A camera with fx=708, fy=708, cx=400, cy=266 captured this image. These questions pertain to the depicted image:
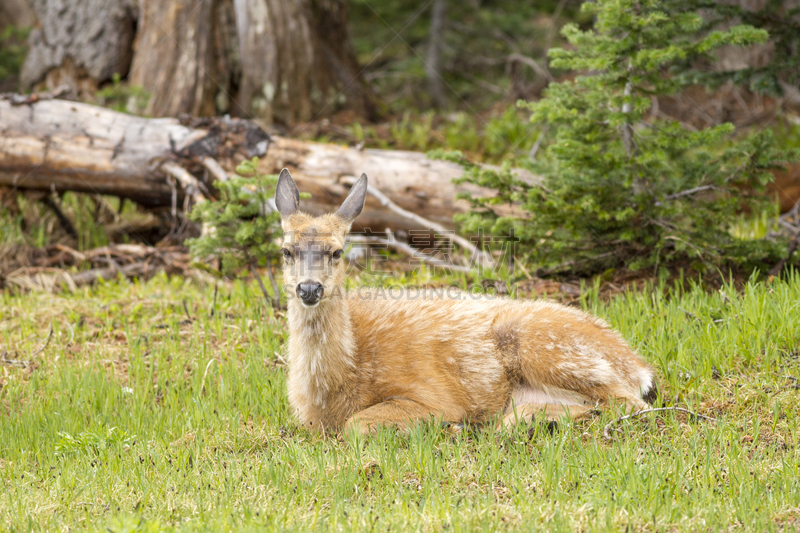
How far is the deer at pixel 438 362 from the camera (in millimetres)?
4777

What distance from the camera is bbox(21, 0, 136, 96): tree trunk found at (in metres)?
12.1

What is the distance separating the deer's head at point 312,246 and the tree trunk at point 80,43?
8.32 meters

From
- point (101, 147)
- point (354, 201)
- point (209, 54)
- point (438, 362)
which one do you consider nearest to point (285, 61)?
point (209, 54)

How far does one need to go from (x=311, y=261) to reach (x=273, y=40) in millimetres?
7625

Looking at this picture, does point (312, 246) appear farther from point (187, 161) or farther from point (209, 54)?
point (209, 54)

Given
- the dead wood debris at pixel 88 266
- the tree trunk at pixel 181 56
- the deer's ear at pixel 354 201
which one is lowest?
the dead wood debris at pixel 88 266

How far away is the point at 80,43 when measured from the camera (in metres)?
12.1

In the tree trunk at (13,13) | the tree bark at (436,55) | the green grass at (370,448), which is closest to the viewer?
the green grass at (370,448)

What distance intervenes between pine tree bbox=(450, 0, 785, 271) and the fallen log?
1.92m

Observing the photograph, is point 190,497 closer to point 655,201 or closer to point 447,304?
point 447,304

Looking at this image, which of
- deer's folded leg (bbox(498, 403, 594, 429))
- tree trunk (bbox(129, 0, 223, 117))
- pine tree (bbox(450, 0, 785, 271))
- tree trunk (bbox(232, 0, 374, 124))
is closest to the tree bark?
tree trunk (bbox(232, 0, 374, 124))

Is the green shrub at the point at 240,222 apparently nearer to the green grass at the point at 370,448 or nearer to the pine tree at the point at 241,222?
the pine tree at the point at 241,222

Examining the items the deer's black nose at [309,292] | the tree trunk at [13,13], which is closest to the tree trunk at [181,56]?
the deer's black nose at [309,292]

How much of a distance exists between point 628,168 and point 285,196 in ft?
10.6
